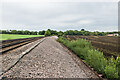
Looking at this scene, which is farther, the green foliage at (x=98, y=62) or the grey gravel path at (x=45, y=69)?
the green foliage at (x=98, y=62)

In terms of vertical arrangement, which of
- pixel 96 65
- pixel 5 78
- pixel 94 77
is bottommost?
pixel 94 77

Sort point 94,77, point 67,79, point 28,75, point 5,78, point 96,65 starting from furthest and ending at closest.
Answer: point 96,65, point 94,77, point 67,79, point 28,75, point 5,78

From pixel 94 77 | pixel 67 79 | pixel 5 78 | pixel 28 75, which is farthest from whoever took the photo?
pixel 94 77

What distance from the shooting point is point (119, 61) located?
13.1 feet

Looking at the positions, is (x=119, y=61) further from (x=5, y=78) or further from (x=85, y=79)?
(x=5, y=78)

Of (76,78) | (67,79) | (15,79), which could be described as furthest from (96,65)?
(15,79)

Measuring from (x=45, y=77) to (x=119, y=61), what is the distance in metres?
3.61

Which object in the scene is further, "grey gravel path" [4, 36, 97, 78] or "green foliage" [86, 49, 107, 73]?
"green foliage" [86, 49, 107, 73]

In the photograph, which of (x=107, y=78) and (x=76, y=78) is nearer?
(x=76, y=78)

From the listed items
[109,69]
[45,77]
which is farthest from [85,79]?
[45,77]

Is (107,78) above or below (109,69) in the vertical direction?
below

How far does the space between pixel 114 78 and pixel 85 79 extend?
130 cm

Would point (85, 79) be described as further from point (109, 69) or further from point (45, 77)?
point (45, 77)

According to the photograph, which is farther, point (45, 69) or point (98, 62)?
point (98, 62)
